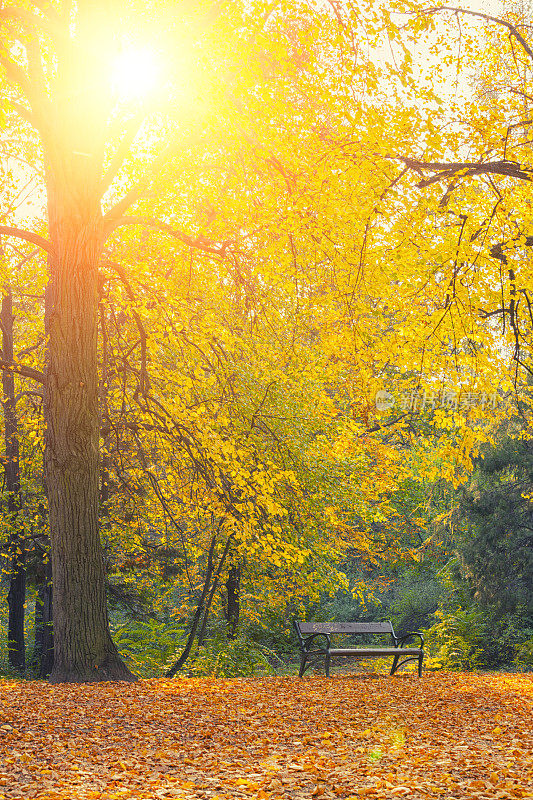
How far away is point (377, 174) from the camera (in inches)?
246

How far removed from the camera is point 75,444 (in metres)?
7.61

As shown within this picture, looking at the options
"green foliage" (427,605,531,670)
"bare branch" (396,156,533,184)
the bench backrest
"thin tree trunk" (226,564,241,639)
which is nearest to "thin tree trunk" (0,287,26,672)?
"thin tree trunk" (226,564,241,639)

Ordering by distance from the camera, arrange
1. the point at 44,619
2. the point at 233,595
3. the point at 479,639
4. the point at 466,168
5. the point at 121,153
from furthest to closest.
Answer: the point at 479,639, the point at 44,619, the point at 233,595, the point at 121,153, the point at 466,168

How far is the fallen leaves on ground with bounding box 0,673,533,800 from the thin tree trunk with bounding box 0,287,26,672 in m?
5.19

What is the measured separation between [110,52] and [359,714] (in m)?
6.82

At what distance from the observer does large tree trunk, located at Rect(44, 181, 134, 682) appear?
7.46m

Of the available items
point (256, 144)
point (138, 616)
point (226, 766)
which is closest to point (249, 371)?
point (256, 144)

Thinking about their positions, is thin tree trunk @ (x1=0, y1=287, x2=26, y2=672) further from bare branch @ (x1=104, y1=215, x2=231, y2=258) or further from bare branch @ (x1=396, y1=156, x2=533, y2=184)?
bare branch @ (x1=396, y1=156, x2=533, y2=184)

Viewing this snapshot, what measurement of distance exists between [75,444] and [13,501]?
598 cm

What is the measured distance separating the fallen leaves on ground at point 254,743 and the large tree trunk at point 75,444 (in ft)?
1.48

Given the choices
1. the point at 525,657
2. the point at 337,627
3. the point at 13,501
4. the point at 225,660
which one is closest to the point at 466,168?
the point at 337,627

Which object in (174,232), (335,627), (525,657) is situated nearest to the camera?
(174,232)

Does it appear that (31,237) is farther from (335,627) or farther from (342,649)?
(335,627)

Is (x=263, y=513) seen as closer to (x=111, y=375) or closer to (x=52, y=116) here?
(x=111, y=375)
